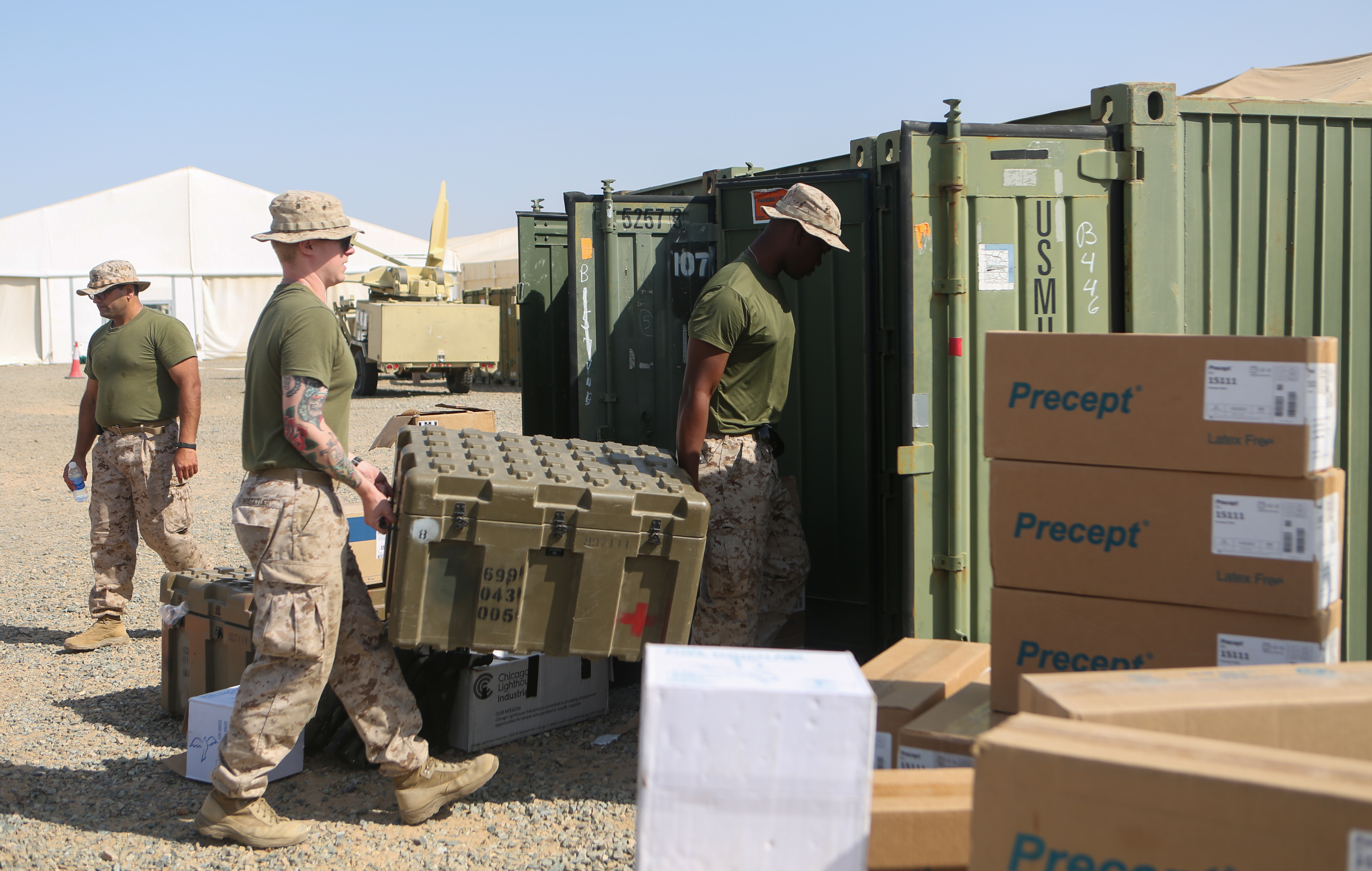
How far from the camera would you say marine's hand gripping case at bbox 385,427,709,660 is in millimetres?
3217

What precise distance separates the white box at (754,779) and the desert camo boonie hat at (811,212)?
2.29m

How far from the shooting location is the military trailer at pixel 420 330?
20.2 meters

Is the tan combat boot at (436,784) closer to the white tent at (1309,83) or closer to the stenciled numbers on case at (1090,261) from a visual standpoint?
the stenciled numbers on case at (1090,261)

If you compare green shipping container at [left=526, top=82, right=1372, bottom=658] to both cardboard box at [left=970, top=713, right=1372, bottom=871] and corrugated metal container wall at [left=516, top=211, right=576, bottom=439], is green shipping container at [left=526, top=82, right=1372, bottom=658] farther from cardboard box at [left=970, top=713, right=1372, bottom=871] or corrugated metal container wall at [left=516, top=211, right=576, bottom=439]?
cardboard box at [left=970, top=713, right=1372, bottom=871]

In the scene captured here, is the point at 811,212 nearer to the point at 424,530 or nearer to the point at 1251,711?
the point at 424,530

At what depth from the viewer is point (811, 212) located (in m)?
3.90

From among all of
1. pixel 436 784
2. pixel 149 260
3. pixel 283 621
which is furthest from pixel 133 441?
pixel 149 260

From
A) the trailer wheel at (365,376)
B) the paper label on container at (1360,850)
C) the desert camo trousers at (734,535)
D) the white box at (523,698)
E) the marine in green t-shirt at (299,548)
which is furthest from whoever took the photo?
the trailer wheel at (365,376)

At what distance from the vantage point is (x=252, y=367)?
3.40 metres

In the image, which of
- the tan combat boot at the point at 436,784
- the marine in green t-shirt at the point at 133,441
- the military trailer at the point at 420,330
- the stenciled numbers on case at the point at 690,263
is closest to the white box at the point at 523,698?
the tan combat boot at the point at 436,784

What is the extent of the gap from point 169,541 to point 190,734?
6.47ft

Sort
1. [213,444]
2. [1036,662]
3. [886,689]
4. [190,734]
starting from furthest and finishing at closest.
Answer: [213,444] → [190,734] → [886,689] → [1036,662]

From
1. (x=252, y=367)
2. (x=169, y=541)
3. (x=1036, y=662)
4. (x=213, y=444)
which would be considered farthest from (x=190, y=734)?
(x=213, y=444)

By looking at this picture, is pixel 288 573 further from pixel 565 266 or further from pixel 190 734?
pixel 565 266
